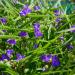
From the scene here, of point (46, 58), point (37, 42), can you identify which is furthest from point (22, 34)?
point (46, 58)

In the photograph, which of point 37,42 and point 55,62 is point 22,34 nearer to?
point 37,42

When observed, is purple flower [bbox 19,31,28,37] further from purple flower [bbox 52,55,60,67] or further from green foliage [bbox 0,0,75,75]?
purple flower [bbox 52,55,60,67]

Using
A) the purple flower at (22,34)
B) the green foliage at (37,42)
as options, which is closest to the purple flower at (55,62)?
the green foliage at (37,42)

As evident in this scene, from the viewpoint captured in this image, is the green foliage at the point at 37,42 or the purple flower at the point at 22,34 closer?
the green foliage at the point at 37,42

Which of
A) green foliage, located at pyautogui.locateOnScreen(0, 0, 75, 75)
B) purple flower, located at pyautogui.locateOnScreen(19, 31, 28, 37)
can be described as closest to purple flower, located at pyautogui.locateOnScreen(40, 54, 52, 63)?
green foliage, located at pyautogui.locateOnScreen(0, 0, 75, 75)

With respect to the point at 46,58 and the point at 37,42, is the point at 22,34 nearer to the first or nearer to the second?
the point at 37,42

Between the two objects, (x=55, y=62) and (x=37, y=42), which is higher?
(x=37, y=42)

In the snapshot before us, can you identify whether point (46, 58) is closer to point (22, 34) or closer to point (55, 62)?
point (55, 62)

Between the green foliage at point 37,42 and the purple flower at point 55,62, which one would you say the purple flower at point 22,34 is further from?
the purple flower at point 55,62

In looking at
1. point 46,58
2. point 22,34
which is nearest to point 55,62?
point 46,58

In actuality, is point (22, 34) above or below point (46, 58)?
above

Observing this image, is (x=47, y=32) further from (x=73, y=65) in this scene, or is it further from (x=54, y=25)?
(x=73, y=65)
